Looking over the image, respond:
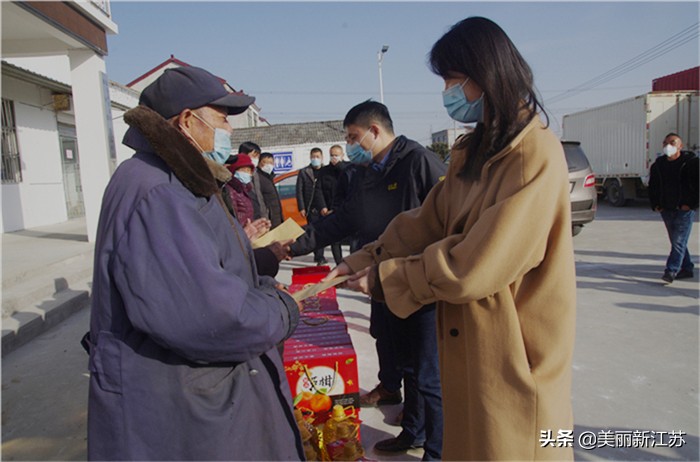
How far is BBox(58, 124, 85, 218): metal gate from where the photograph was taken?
1205 centimetres

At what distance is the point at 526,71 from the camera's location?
1.56 meters

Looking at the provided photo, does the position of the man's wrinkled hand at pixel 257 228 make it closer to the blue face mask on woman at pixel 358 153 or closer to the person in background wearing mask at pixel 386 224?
the person in background wearing mask at pixel 386 224

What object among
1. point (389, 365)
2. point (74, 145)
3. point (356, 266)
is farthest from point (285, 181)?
point (356, 266)

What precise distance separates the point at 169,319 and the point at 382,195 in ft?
Result: 6.08

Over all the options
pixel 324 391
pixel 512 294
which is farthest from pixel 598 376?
pixel 512 294

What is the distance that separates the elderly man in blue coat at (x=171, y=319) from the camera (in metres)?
1.16

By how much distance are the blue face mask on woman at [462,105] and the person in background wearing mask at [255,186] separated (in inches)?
179

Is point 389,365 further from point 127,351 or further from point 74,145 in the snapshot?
point 74,145

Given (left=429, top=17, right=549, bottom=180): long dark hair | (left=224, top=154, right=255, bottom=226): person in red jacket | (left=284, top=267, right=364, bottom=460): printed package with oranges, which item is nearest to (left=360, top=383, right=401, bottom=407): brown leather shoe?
(left=284, top=267, right=364, bottom=460): printed package with oranges

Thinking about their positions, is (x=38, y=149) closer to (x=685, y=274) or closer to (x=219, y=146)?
(x=219, y=146)

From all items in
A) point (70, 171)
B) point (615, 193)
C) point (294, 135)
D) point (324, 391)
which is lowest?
point (324, 391)

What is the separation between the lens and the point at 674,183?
591cm

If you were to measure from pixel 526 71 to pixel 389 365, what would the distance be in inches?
84.4

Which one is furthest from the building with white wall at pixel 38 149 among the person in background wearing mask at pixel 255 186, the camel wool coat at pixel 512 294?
the camel wool coat at pixel 512 294
